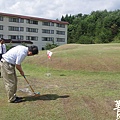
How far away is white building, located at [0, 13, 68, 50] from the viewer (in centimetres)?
5650

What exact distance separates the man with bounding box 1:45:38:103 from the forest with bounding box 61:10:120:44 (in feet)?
177

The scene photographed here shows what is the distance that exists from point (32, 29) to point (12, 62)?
56023 mm

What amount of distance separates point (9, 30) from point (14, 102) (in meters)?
52.5

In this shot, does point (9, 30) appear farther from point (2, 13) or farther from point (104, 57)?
point (104, 57)

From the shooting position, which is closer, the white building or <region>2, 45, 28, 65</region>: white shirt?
<region>2, 45, 28, 65</region>: white shirt

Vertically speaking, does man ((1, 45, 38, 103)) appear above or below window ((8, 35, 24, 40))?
below

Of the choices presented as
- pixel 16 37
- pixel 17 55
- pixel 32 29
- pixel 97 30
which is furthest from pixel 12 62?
pixel 97 30

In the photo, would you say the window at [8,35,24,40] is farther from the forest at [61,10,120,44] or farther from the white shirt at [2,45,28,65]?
the white shirt at [2,45,28,65]

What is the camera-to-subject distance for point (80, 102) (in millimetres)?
6887

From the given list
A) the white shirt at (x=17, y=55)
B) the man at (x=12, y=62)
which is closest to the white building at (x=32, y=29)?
the man at (x=12, y=62)

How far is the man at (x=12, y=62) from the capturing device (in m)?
6.33

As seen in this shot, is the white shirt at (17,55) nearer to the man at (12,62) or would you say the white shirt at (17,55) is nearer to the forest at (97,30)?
the man at (12,62)

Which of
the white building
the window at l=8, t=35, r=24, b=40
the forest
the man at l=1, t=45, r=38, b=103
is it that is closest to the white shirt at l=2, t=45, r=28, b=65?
the man at l=1, t=45, r=38, b=103

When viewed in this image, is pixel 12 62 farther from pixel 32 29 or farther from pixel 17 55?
pixel 32 29
